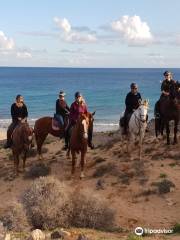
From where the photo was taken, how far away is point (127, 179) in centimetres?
1591

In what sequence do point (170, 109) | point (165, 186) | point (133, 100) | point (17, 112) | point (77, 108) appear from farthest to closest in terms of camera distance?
point (170, 109) < point (17, 112) < point (133, 100) < point (77, 108) < point (165, 186)

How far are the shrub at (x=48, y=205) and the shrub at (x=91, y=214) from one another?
21 centimetres

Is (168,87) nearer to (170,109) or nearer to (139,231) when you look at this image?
(170,109)

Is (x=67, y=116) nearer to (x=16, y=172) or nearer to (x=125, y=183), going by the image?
(x=16, y=172)

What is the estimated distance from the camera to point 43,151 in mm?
21781

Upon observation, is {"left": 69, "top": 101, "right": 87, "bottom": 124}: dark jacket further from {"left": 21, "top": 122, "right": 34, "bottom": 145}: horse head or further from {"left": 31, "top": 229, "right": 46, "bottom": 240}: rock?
{"left": 31, "top": 229, "right": 46, "bottom": 240}: rock

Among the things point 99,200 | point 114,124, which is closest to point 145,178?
point 99,200

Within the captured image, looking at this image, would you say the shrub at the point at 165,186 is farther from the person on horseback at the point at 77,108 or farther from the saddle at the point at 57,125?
the saddle at the point at 57,125

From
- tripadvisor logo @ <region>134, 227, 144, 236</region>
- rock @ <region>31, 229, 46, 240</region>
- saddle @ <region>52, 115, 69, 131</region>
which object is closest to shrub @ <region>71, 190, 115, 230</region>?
tripadvisor logo @ <region>134, 227, 144, 236</region>

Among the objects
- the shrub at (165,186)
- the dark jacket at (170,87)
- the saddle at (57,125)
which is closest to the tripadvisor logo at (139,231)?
the shrub at (165,186)

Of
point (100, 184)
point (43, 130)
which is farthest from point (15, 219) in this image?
point (43, 130)

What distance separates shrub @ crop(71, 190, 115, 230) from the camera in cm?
1167

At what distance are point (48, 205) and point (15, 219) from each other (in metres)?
1.06

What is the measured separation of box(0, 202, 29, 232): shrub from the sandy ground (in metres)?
1.03
